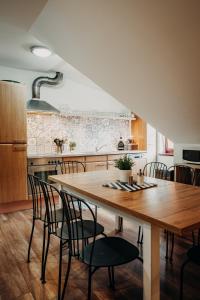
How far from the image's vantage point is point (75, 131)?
5.32 metres

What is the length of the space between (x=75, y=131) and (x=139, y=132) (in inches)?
68.6

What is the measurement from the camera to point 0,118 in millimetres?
3824

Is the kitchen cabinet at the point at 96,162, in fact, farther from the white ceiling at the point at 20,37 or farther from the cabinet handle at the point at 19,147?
the white ceiling at the point at 20,37

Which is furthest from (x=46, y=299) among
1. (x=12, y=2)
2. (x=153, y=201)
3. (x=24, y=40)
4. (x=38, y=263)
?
(x=24, y=40)

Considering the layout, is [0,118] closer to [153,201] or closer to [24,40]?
[24,40]

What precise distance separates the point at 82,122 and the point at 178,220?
4.33 m

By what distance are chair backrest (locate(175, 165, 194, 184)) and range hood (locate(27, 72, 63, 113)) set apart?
257cm

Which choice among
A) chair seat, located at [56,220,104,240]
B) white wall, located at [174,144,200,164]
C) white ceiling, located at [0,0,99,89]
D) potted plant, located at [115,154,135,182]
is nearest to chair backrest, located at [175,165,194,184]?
Answer: white wall, located at [174,144,200,164]

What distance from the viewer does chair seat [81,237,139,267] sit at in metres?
1.48

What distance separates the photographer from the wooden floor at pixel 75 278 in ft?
5.91

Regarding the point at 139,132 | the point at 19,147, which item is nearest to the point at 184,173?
the point at 19,147

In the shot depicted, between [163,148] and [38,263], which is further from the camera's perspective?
[163,148]

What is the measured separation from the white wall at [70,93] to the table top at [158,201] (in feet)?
9.71

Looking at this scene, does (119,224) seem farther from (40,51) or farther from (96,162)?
(40,51)
